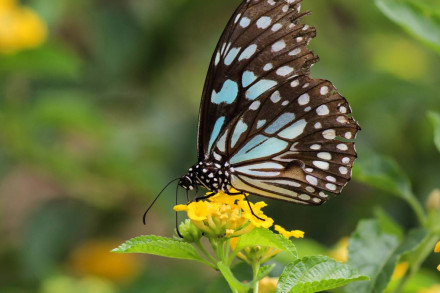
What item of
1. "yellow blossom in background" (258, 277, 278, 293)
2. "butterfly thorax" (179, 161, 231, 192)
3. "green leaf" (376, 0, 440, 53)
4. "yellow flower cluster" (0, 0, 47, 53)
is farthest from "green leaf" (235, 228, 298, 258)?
"yellow flower cluster" (0, 0, 47, 53)

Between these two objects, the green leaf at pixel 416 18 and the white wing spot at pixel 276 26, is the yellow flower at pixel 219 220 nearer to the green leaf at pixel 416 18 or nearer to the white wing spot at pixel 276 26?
the white wing spot at pixel 276 26

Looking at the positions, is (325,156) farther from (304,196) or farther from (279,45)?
(279,45)

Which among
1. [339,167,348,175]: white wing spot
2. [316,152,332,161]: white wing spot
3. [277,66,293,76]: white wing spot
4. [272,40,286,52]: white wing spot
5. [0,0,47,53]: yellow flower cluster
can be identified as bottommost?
[339,167,348,175]: white wing spot

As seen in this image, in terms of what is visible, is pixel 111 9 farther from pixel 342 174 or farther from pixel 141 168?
pixel 342 174

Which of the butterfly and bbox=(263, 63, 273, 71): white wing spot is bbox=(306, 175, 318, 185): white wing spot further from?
bbox=(263, 63, 273, 71): white wing spot

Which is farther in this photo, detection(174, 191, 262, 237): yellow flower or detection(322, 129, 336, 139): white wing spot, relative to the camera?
detection(322, 129, 336, 139): white wing spot

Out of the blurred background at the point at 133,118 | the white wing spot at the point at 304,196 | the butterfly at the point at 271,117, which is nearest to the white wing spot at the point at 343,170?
the butterfly at the point at 271,117

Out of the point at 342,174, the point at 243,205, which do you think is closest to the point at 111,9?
the point at 342,174
